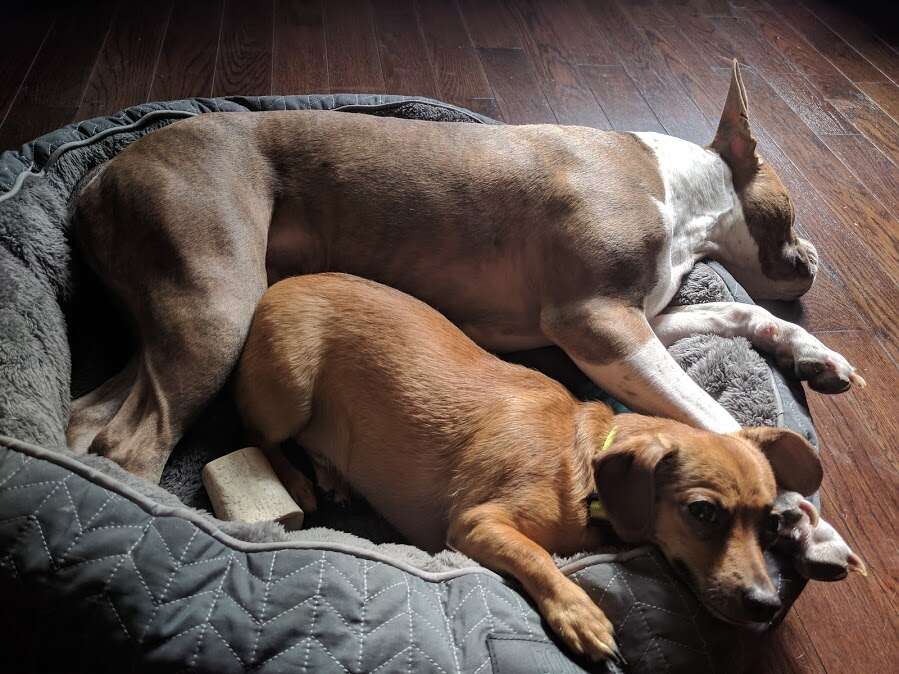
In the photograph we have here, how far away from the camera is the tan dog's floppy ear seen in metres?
1.54

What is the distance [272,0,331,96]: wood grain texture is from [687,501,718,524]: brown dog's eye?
8.24ft

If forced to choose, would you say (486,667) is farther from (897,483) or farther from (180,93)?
(180,93)

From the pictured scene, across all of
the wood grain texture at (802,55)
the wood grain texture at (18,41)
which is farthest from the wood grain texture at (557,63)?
the wood grain texture at (18,41)

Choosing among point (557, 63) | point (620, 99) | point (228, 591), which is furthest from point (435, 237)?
point (557, 63)

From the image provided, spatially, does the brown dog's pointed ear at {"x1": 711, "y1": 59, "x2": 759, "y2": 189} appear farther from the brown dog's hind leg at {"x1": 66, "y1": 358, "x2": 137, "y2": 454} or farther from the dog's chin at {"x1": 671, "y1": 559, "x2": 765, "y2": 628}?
the brown dog's hind leg at {"x1": 66, "y1": 358, "x2": 137, "y2": 454}

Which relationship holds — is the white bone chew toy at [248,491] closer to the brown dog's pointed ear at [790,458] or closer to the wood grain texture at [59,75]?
the brown dog's pointed ear at [790,458]

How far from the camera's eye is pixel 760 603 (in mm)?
1443

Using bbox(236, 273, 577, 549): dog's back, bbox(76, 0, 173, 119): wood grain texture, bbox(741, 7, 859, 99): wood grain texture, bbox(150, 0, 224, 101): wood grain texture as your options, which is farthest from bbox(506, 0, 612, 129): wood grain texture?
bbox(236, 273, 577, 549): dog's back

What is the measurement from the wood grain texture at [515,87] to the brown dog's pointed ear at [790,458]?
208cm

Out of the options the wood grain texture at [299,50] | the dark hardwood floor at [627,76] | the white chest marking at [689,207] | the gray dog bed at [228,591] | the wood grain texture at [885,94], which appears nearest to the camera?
the gray dog bed at [228,591]

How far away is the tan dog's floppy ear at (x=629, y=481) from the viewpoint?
154cm

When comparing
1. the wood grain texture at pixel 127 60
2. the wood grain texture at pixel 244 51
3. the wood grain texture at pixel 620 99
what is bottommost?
the wood grain texture at pixel 127 60

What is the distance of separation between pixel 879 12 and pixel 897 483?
3.59 metres

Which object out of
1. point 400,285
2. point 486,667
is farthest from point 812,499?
point 400,285
